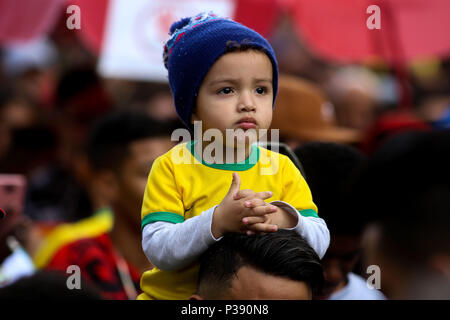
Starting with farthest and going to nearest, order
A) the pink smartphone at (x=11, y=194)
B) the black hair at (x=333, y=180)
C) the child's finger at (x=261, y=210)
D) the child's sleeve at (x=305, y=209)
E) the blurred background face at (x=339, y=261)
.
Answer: the pink smartphone at (x=11, y=194)
the blurred background face at (x=339, y=261)
the black hair at (x=333, y=180)
the child's sleeve at (x=305, y=209)
the child's finger at (x=261, y=210)

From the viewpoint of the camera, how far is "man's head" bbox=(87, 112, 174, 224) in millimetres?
3039

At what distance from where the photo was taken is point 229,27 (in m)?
1.52

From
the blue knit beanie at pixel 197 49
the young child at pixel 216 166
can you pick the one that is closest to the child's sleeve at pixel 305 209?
the young child at pixel 216 166

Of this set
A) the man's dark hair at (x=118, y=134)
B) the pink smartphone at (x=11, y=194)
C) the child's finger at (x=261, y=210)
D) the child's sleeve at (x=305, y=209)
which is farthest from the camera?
the man's dark hair at (x=118, y=134)

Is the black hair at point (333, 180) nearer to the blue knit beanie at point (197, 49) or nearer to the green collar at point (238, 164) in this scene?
the green collar at point (238, 164)

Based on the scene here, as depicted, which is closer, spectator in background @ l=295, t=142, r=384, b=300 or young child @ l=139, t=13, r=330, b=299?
young child @ l=139, t=13, r=330, b=299

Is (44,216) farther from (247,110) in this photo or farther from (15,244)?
(247,110)

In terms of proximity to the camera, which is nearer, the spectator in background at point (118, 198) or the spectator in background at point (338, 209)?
the spectator in background at point (338, 209)

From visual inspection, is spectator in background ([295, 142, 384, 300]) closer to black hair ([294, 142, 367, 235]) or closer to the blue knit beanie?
black hair ([294, 142, 367, 235])

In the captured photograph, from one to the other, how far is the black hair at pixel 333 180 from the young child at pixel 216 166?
0.47ft

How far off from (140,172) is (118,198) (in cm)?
42

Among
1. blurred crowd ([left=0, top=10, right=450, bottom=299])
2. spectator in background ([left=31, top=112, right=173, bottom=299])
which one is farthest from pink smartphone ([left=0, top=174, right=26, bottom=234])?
spectator in background ([left=31, top=112, right=173, bottom=299])

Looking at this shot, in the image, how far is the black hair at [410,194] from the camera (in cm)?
148

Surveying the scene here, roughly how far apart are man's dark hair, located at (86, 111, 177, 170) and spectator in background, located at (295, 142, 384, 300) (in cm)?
122
